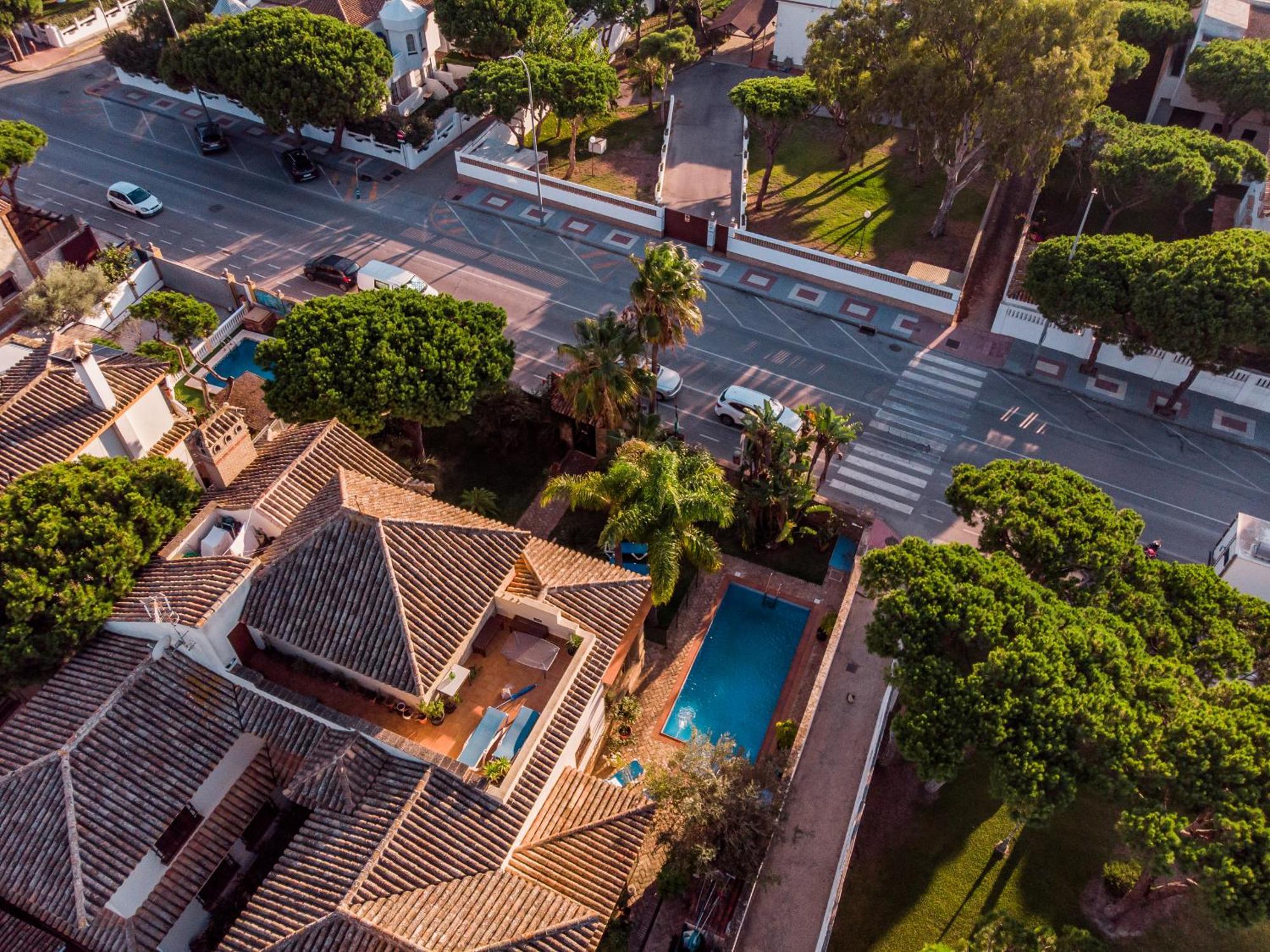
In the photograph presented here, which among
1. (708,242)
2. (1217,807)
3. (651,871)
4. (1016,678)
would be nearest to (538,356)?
(708,242)

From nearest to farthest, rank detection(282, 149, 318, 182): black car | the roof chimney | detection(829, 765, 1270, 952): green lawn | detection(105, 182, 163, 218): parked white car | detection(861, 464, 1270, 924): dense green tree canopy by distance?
detection(861, 464, 1270, 924): dense green tree canopy → detection(829, 765, 1270, 952): green lawn → the roof chimney → detection(105, 182, 163, 218): parked white car → detection(282, 149, 318, 182): black car

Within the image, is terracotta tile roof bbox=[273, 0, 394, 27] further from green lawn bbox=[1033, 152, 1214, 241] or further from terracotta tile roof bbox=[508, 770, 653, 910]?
terracotta tile roof bbox=[508, 770, 653, 910]

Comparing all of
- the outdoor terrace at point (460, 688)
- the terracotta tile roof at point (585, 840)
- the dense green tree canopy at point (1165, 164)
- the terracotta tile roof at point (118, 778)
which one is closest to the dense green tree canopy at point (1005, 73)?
the dense green tree canopy at point (1165, 164)

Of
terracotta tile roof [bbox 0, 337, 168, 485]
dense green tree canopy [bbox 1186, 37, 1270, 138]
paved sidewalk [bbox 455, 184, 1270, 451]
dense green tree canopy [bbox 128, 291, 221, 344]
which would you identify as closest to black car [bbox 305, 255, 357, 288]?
dense green tree canopy [bbox 128, 291, 221, 344]

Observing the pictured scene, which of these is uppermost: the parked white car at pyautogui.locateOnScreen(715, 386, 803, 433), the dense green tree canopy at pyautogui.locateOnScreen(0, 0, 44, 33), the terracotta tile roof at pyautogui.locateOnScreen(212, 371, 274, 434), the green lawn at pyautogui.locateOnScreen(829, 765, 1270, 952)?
the dense green tree canopy at pyautogui.locateOnScreen(0, 0, 44, 33)

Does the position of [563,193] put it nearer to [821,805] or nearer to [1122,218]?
[1122,218]

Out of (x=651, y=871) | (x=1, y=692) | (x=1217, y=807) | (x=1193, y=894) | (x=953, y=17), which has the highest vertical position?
(x=953, y=17)

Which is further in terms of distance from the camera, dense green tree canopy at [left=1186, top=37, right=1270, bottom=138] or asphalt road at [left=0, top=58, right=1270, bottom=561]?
dense green tree canopy at [left=1186, top=37, right=1270, bottom=138]

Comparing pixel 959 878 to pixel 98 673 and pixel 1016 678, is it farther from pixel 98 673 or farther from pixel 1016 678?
pixel 98 673
